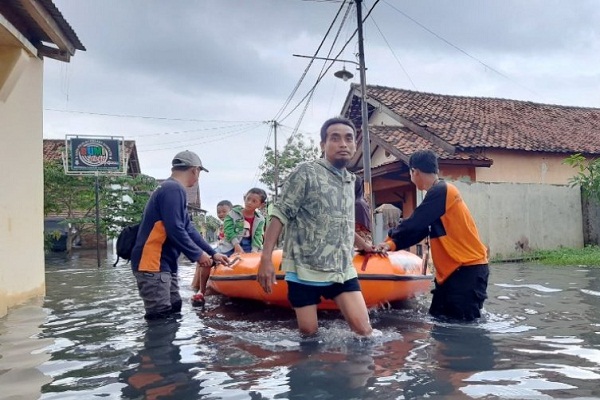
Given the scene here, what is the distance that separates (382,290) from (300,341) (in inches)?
53.5

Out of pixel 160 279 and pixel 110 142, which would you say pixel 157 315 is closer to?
pixel 160 279

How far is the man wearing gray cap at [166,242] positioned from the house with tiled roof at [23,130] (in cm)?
225

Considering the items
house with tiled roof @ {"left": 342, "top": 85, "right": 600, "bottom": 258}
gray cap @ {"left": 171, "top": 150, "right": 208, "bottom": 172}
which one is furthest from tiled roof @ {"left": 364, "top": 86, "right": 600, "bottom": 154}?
gray cap @ {"left": 171, "top": 150, "right": 208, "bottom": 172}

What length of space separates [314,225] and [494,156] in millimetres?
12992

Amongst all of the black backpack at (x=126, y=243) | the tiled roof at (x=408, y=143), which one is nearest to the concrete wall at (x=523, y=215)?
the tiled roof at (x=408, y=143)

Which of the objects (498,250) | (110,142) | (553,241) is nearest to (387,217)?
(498,250)

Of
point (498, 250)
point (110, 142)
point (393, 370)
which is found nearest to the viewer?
point (393, 370)

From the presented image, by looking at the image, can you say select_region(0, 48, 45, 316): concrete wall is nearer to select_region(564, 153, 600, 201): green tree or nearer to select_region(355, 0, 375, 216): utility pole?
select_region(355, 0, 375, 216): utility pole

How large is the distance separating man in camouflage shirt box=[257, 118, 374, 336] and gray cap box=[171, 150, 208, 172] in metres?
1.50

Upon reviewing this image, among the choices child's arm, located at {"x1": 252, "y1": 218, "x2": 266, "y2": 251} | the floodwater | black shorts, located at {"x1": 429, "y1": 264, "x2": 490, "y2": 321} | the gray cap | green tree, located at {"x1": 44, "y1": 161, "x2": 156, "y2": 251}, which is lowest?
the floodwater

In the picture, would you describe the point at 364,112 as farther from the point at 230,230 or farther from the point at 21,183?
the point at 21,183

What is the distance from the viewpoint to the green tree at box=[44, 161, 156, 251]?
20.0 meters

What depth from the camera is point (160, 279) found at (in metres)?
4.73

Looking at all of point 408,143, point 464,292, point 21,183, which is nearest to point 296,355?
point 464,292
